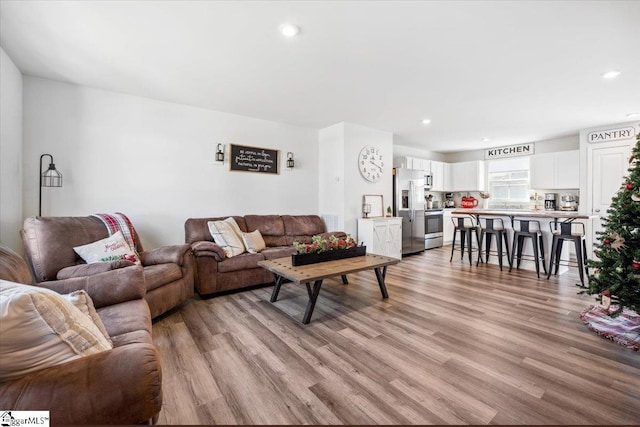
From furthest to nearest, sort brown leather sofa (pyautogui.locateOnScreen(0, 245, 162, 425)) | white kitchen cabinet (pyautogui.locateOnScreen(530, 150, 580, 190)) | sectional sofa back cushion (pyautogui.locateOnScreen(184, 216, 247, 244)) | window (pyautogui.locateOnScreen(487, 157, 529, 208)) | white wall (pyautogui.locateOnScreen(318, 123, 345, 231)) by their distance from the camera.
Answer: window (pyautogui.locateOnScreen(487, 157, 529, 208))
white kitchen cabinet (pyautogui.locateOnScreen(530, 150, 580, 190))
white wall (pyautogui.locateOnScreen(318, 123, 345, 231))
sectional sofa back cushion (pyautogui.locateOnScreen(184, 216, 247, 244))
brown leather sofa (pyautogui.locateOnScreen(0, 245, 162, 425))

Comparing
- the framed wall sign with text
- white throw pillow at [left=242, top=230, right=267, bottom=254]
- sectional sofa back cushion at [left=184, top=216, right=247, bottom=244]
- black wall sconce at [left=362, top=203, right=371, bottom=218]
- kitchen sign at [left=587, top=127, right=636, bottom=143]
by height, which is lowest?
white throw pillow at [left=242, top=230, right=267, bottom=254]

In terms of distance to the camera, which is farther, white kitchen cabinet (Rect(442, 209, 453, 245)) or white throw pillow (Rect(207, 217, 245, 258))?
white kitchen cabinet (Rect(442, 209, 453, 245))

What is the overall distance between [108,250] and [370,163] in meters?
4.17

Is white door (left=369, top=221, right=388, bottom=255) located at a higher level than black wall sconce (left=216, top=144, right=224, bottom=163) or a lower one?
lower

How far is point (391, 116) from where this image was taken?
445 cm

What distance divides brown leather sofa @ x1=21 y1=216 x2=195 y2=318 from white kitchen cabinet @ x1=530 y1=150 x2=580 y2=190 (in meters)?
7.24

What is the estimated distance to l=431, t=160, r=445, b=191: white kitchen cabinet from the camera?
6.98 meters

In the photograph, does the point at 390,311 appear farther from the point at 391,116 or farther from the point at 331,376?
the point at 391,116

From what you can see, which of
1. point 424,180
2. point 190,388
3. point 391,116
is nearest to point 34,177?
point 190,388

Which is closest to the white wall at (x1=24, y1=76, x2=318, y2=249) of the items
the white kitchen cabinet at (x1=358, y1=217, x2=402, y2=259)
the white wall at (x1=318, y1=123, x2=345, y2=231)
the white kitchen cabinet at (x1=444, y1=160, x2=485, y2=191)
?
the white wall at (x1=318, y1=123, x2=345, y2=231)

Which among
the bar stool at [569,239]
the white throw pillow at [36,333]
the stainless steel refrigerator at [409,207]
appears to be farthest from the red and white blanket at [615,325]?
the white throw pillow at [36,333]

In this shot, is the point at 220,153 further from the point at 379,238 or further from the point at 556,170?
the point at 556,170

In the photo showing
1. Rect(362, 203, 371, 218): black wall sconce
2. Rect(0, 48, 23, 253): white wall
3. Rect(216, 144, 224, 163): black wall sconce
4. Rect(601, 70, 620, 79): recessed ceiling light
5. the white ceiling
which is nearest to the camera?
the white ceiling

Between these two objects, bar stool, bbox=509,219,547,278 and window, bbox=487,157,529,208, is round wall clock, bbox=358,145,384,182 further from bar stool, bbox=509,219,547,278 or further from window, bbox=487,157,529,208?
window, bbox=487,157,529,208
